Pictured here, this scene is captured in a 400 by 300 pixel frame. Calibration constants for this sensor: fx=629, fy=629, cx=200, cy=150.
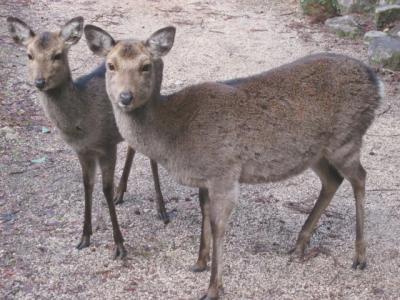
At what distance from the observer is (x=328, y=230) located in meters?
5.52

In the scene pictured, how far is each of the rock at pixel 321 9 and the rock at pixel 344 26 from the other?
25 cm

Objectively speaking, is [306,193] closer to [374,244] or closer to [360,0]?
[374,244]

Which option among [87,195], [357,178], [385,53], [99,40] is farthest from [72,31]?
[385,53]

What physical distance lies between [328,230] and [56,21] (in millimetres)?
7621

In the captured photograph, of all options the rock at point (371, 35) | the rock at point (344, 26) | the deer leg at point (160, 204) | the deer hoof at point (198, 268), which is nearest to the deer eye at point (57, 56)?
the deer leg at point (160, 204)

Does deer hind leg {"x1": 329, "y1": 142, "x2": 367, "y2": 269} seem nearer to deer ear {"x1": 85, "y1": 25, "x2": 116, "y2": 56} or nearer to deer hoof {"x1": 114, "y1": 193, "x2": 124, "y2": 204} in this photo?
deer ear {"x1": 85, "y1": 25, "x2": 116, "y2": 56}

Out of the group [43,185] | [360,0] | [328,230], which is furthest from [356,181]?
[360,0]

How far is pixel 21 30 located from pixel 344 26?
7.37 meters

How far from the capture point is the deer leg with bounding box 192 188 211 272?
4894 millimetres

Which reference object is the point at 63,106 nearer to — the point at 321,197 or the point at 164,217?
the point at 164,217

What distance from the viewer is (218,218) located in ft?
14.6

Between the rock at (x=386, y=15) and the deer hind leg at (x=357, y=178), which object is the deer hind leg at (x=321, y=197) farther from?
the rock at (x=386, y=15)

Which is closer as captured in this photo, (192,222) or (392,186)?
(192,222)

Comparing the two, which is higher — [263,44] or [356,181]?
[356,181]
